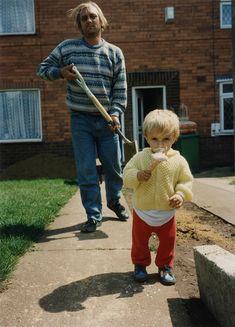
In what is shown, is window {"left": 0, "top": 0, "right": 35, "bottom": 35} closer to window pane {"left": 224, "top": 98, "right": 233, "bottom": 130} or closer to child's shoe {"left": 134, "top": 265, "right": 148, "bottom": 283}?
window pane {"left": 224, "top": 98, "right": 233, "bottom": 130}

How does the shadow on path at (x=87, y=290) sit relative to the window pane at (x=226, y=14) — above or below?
below

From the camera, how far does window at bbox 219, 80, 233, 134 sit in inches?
492

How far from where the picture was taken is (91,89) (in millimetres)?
3982

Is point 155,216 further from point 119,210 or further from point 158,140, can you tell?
point 119,210

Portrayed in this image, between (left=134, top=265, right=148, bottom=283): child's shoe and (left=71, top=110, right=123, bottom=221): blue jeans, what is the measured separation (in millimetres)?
1164

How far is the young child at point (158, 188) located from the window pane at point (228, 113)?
1034cm

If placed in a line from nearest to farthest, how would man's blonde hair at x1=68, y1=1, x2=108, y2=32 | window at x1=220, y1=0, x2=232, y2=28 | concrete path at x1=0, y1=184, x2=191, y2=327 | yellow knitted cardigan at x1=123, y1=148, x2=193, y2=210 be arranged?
concrete path at x1=0, y1=184, x2=191, y2=327 → yellow knitted cardigan at x1=123, y1=148, x2=193, y2=210 → man's blonde hair at x1=68, y1=1, x2=108, y2=32 → window at x1=220, y1=0, x2=232, y2=28

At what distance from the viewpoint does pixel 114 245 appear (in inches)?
135

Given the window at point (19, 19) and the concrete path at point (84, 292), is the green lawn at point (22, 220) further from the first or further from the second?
the window at point (19, 19)

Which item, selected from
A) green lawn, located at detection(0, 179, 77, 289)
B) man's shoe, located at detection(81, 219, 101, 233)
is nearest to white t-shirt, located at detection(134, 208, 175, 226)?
green lawn, located at detection(0, 179, 77, 289)

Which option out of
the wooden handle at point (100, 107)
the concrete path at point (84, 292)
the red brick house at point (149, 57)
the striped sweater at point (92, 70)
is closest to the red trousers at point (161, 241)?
the concrete path at point (84, 292)

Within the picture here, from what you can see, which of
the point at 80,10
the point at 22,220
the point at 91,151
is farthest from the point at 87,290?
the point at 80,10

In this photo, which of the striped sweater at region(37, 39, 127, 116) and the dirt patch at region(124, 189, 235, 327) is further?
the striped sweater at region(37, 39, 127, 116)

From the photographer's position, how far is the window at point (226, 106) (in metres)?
12.5
